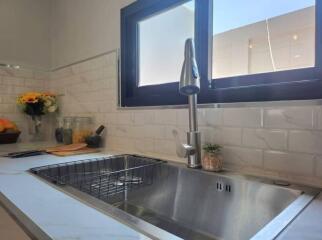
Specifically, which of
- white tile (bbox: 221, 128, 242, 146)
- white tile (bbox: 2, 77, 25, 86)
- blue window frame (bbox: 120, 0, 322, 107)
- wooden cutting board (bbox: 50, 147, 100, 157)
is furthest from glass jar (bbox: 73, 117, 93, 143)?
white tile (bbox: 221, 128, 242, 146)

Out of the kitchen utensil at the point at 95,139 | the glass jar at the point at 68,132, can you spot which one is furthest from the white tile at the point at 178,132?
the glass jar at the point at 68,132

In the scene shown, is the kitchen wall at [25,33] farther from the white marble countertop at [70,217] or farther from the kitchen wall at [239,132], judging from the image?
the white marble countertop at [70,217]

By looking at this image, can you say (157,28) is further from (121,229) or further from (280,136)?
(121,229)

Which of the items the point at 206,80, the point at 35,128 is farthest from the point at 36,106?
the point at 206,80

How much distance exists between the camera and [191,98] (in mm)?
1017

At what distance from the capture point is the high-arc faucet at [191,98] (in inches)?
39.0

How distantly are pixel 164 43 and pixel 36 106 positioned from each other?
114 cm

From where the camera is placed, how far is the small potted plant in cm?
96

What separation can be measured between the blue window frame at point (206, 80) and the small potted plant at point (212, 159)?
0.20m

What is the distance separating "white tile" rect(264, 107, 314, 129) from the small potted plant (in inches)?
7.7

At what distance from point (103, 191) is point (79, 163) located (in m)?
0.20

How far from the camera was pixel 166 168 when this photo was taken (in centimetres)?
109

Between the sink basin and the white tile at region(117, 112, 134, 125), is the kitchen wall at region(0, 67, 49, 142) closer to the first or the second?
the white tile at region(117, 112, 134, 125)

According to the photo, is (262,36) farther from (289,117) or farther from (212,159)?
(212,159)
